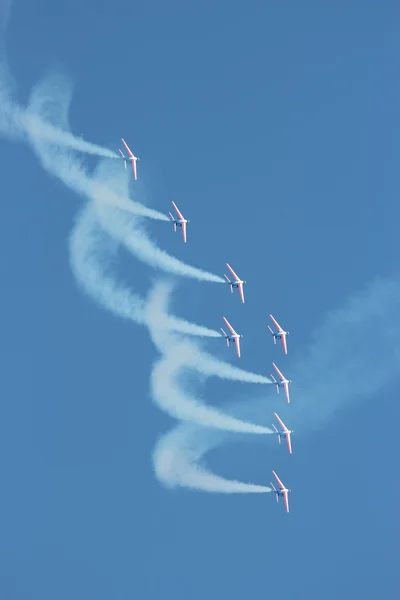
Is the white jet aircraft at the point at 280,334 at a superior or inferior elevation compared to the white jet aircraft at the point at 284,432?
superior

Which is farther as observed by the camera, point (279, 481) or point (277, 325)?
point (277, 325)

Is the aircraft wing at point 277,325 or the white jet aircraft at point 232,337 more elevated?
the aircraft wing at point 277,325

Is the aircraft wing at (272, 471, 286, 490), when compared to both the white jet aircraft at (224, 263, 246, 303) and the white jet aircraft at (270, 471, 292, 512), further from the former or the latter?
the white jet aircraft at (224, 263, 246, 303)

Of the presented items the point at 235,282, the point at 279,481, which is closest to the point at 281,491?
the point at 279,481

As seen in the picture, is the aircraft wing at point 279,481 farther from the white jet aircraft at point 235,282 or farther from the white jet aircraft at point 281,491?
the white jet aircraft at point 235,282

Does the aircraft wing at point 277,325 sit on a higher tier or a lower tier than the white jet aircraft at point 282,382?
higher

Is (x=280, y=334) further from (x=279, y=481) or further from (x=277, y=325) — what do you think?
(x=279, y=481)

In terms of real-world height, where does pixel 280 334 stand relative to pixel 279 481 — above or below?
above

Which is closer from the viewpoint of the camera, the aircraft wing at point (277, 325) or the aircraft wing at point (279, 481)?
the aircraft wing at point (279, 481)

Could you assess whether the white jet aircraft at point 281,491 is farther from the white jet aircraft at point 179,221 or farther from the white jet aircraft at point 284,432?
the white jet aircraft at point 179,221

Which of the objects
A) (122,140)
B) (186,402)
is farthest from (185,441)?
(122,140)

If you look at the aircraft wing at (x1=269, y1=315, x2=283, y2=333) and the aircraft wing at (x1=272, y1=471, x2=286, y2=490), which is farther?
the aircraft wing at (x1=269, y1=315, x2=283, y2=333)

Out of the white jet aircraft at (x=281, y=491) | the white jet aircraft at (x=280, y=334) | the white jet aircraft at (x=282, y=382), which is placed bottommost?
the white jet aircraft at (x=281, y=491)

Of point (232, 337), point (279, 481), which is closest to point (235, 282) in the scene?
point (232, 337)
